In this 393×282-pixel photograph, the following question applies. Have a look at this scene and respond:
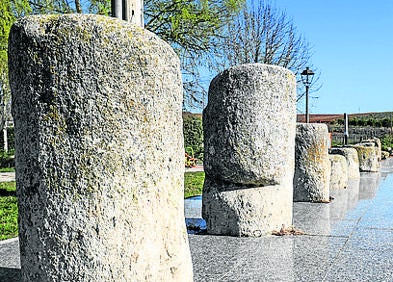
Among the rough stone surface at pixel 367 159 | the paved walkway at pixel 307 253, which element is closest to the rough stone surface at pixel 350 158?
the rough stone surface at pixel 367 159

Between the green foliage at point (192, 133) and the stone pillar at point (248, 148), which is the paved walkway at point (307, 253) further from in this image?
the green foliage at point (192, 133)

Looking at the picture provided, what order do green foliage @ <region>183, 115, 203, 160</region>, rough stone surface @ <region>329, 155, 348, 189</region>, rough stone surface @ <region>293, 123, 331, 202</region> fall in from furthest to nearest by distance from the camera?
1. green foliage @ <region>183, 115, 203, 160</region>
2. rough stone surface @ <region>329, 155, 348, 189</region>
3. rough stone surface @ <region>293, 123, 331, 202</region>

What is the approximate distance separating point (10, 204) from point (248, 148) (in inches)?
230

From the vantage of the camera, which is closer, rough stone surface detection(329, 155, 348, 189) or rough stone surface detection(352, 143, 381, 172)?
rough stone surface detection(329, 155, 348, 189)

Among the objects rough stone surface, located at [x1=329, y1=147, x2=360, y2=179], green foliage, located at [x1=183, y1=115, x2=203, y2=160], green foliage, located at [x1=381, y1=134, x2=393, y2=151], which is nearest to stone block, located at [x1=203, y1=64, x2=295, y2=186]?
rough stone surface, located at [x1=329, y1=147, x2=360, y2=179]

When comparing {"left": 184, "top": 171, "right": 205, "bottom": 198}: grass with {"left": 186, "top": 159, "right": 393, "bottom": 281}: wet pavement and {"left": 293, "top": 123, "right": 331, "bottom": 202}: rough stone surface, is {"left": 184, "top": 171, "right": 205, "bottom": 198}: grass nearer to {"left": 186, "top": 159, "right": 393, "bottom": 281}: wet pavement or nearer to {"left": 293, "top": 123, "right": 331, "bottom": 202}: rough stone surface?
{"left": 293, "top": 123, "right": 331, "bottom": 202}: rough stone surface

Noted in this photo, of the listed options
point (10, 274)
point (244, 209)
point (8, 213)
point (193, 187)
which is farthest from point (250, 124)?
point (193, 187)

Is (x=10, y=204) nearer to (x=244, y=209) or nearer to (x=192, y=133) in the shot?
(x=244, y=209)

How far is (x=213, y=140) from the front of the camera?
648 centimetres

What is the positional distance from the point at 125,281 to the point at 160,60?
1338 millimetres

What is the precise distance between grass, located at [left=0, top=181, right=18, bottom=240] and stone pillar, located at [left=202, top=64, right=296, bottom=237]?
3.00 metres

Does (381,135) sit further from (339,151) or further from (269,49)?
(339,151)

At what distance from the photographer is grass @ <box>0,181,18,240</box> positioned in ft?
24.4

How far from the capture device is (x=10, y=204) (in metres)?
10.1
